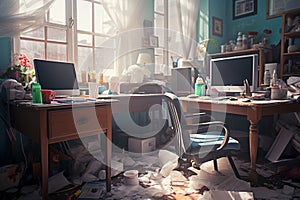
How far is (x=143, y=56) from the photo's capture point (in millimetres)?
3232

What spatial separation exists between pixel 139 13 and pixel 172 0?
1084mm

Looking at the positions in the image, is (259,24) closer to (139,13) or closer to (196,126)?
(139,13)

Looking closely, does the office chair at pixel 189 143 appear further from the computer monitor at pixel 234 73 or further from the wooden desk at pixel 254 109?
the computer monitor at pixel 234 73

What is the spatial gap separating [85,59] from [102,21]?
608 millimetres

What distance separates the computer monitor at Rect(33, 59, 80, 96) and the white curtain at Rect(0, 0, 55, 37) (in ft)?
1.45

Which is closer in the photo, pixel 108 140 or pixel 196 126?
pixel 196 126

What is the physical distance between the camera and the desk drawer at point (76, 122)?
4.99 feet

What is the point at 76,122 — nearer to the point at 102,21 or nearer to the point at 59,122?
the point at 59,122

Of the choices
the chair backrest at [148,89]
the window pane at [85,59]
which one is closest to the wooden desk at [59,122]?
the chair backrest at [148,89]

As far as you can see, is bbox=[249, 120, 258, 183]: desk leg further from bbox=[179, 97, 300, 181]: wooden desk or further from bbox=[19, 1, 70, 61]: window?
bbox=[19, 1, 70, 61]: window

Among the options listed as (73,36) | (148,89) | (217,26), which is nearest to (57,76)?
(73,36)

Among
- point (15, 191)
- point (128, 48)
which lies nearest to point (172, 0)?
point (128, 48)

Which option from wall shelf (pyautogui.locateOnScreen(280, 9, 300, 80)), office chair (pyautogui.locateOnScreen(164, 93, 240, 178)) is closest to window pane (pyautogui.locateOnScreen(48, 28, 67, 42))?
office chair (pyautogui.locateOnScreen(164, 93, 240, 178))

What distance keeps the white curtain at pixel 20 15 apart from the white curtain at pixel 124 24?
1005mm
